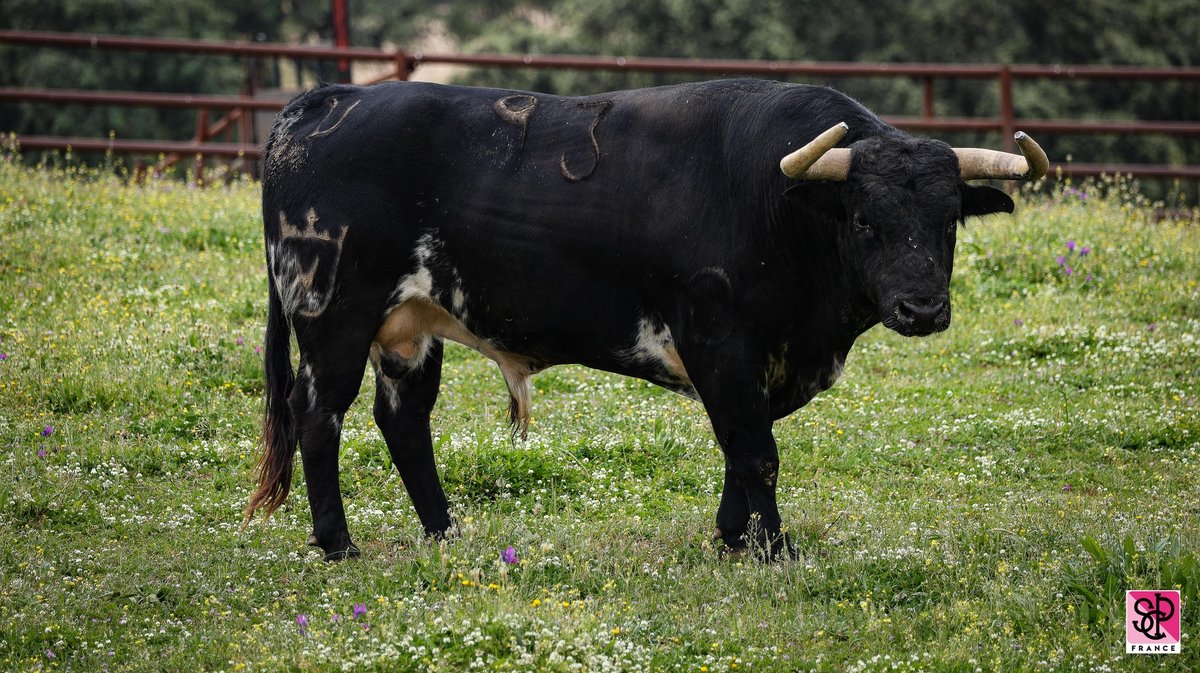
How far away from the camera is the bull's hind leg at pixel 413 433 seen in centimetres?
672

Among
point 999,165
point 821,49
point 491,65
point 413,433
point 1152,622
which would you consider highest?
point 821,49

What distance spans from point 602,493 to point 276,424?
5.88 feet

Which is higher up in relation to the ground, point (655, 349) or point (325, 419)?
point (655, 349)

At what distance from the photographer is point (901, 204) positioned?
575cm

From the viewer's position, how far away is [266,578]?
6.06 metres

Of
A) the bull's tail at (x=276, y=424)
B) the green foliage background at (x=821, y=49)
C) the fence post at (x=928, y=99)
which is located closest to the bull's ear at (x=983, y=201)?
the bull's tail at (x=276, y=424)

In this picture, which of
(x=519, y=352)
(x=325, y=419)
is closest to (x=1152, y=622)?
(x=519, y=352)

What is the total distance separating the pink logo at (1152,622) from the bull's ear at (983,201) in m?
1.81

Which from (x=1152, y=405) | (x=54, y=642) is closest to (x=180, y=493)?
(x=54, y=642)

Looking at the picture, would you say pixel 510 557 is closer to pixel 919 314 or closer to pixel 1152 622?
pixel 919 314

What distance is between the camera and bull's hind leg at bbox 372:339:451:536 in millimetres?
6723

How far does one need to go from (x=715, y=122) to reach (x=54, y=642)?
357 centimetres

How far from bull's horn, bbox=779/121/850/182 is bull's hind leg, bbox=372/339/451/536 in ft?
6.63

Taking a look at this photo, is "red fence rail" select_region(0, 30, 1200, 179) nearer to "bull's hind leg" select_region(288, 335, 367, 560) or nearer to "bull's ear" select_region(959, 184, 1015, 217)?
"bull's ear" select_region(959, 184, 1015, 217)
